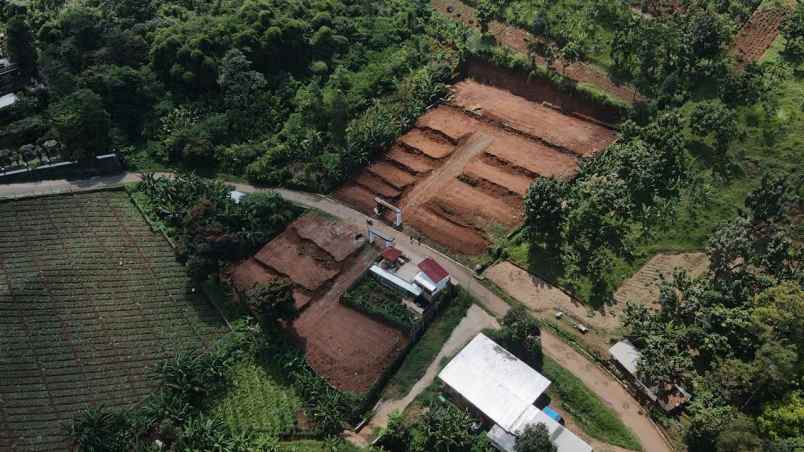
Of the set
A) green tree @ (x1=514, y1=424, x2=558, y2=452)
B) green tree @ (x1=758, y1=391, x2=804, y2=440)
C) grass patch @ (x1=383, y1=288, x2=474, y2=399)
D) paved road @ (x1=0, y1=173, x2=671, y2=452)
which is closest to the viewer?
green tree @ (x1=758, y1=391, x2=804, y2=440)

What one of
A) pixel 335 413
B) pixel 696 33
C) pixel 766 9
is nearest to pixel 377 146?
pixel 335 413

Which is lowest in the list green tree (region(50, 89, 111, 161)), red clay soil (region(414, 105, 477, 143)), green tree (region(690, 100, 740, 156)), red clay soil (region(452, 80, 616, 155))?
green tree (region(50, 89, 111, 161))

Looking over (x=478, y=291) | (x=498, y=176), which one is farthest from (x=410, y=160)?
(x=478, y=291)

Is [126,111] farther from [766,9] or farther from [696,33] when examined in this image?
[766,9]

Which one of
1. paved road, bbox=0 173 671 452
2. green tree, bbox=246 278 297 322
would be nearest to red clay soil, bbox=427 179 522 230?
paved road, bbox=0 173 671 452

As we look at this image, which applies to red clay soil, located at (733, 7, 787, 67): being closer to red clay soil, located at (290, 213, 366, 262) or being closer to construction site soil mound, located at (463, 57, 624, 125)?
construction site soil mound, located at (463, 57, 624, 125)
